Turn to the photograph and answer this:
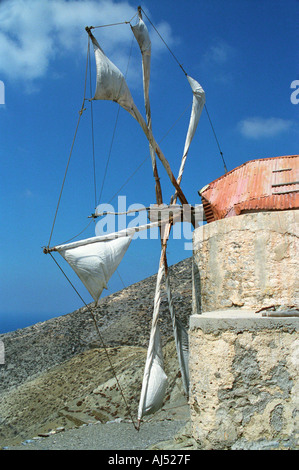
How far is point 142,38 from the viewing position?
9.40m

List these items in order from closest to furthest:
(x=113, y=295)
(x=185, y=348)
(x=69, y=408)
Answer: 1. (x=185, y=348)
2. (x=69, y=408)
3. (x=113, y=295)

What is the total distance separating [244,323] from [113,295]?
45.6 ft

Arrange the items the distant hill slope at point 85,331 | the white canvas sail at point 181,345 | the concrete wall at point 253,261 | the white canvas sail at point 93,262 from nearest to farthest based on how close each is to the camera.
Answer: the concrete wall at point 253,261 → the white canvas sail at point 93,262 → the white canvas sail at point 181,345 → the distant hill slope at point 85,331

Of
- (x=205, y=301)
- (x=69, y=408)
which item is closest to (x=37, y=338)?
(x=69, y=408)

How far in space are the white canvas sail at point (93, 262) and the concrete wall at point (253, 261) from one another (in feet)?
8.27

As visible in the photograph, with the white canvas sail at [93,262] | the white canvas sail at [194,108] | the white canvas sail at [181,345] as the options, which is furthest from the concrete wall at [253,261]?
the white canvas sail at [194,108]

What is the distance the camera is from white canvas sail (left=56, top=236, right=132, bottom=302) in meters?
8.59

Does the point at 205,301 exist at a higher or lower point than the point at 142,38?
lower

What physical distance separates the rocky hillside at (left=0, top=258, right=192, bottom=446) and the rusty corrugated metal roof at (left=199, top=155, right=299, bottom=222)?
4881 mm

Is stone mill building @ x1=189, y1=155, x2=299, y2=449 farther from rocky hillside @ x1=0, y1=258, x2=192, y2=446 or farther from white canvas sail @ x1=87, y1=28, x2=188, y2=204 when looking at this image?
rocky hillside @ x1=0, y1=258, x2=192, y2=446

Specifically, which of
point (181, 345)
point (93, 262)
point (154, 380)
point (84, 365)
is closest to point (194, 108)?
point (93, 262)

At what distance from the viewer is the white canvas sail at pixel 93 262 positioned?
8.59m

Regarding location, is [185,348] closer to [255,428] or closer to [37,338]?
[255,428]

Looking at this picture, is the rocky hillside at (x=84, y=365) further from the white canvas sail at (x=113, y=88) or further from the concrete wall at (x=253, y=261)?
the white canvas sail at (x=113, y=88)
